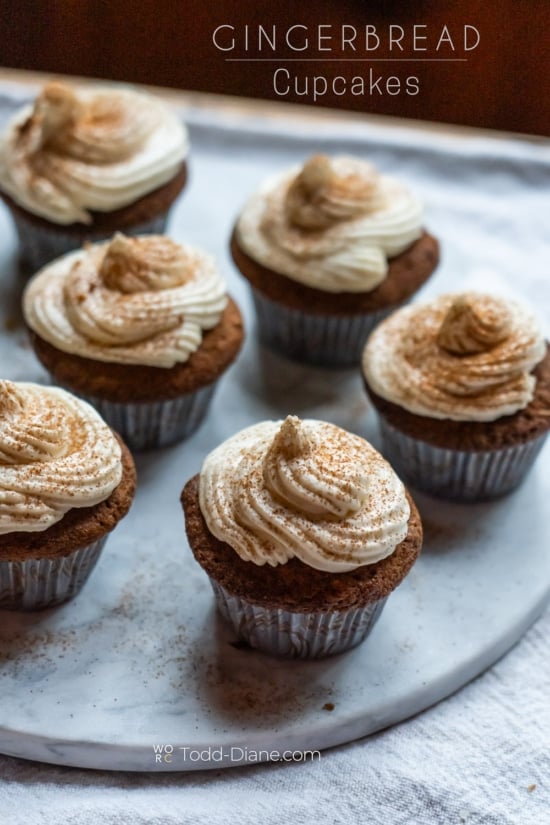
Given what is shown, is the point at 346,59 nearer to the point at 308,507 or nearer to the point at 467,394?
the point at 308,507

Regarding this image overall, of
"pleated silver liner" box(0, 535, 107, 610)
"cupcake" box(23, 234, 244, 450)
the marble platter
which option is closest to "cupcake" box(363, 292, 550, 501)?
the marble platter

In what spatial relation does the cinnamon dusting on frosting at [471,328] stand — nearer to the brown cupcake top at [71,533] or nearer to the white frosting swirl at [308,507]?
the white frosting swirl at [308,507]

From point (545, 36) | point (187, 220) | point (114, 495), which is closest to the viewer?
point (545, 36)

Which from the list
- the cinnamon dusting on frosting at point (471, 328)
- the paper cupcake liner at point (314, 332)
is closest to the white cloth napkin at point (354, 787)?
the cinnamon dusting on frosting at point (471, 328)

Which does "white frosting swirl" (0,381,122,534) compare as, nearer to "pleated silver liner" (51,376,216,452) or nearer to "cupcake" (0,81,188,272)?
"pleated silver liner" (51,376,216,452)

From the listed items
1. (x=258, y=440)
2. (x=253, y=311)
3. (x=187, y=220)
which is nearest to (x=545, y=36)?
(x=258, y=440)

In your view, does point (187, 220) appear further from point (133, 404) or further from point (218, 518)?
point (218, 518)

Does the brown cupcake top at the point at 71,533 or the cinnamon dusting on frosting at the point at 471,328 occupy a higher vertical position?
the cinnamon dusting on frosting at the point at 471,328
